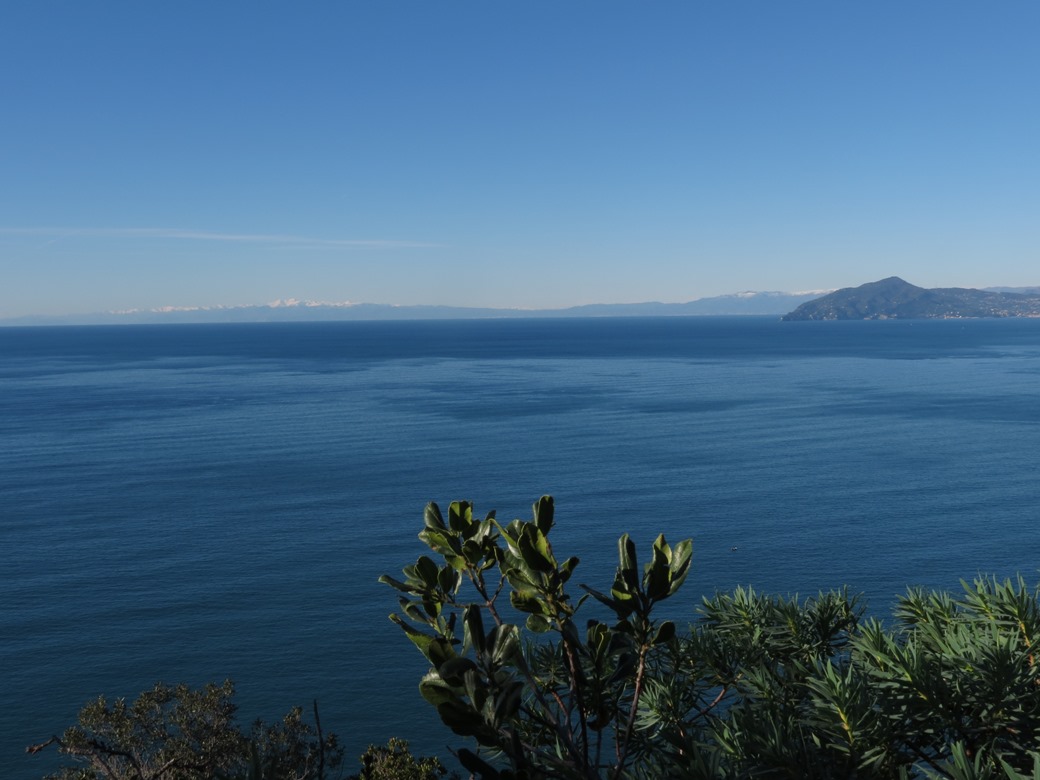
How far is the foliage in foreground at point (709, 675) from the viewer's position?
5.29 metres

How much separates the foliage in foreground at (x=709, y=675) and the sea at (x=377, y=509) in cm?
723

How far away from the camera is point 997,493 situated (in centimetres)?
6341

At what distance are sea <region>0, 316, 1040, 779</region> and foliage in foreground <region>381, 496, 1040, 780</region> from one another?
723 centimetres

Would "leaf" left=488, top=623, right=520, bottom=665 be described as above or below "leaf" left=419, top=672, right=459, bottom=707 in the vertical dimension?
above

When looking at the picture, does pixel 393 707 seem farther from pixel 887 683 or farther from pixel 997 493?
pixel 997 493

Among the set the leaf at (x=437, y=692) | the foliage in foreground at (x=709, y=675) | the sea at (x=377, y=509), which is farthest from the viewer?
the sea at (x=377, y=509)

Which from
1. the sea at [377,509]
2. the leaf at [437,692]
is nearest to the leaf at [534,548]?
the leaf at [437,692]

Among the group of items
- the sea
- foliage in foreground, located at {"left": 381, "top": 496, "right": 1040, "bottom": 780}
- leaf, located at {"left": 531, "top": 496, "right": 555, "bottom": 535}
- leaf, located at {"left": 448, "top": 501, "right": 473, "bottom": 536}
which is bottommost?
the sea

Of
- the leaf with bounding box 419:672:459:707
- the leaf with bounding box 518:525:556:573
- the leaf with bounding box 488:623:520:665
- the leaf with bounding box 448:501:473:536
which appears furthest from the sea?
the leaf with bounding box 419:672:459:707

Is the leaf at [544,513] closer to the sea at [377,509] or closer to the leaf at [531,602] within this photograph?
the leaf at [531,602]

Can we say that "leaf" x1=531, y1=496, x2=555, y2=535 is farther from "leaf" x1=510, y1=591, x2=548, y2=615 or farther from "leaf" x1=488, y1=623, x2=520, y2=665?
"leaf" x1=488, y1=623, x2=520, y2=665

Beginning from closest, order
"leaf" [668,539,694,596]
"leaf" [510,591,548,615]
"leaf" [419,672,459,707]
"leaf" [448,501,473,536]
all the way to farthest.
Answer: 1. "leaf" [419,672,459,707]
2. "leaf" [668,539,694,596]
3. "leaf" [510,591,548,615]
4. "leaf" [448,501,473,536]

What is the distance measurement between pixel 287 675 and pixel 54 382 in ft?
430

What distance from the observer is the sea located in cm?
3828
